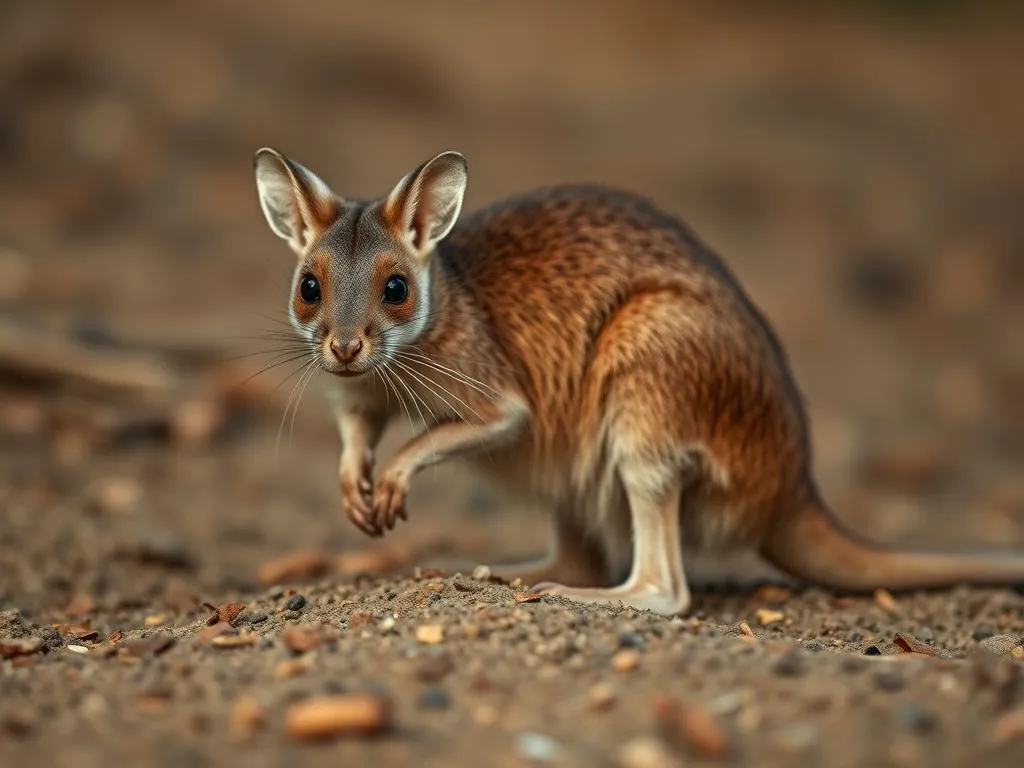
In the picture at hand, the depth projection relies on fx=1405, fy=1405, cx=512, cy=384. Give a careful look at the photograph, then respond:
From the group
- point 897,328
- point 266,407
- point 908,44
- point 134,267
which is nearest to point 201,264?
point 134,267

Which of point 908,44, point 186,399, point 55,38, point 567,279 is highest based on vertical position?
point 908,44

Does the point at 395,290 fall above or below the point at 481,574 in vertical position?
above

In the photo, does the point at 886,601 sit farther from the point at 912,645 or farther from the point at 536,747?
the point at 536,747

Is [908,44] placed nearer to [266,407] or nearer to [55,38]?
[55,38]

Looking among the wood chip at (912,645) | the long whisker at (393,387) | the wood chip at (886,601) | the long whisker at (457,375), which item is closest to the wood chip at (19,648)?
the long whisker at (393,387)

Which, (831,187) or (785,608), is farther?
(831,187)

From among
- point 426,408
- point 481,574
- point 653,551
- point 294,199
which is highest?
point 294,199

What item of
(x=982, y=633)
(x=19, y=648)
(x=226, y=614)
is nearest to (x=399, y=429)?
(x=226, y=614)
